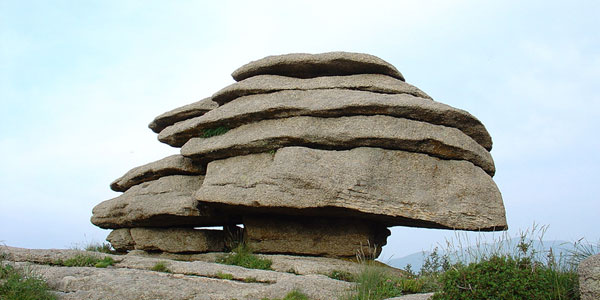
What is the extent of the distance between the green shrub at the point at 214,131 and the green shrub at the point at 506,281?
11699 millimetres

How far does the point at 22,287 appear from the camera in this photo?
402 inches

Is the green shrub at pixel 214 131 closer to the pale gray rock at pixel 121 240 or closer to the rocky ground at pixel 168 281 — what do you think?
the pale gray rock at pixel 121 240

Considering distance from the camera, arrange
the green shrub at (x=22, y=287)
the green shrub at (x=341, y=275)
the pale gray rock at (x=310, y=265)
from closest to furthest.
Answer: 1. the green shrub at (x=22, y=287)
2. the green shrub at (x=341, y=275)
3. the pale gray rock at (x=310, y=265)

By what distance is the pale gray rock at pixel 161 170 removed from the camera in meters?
20.7

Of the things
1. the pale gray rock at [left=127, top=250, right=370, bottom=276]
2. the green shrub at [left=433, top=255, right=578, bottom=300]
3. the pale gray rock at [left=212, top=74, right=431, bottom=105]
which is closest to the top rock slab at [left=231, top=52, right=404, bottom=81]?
the pale gray rock at [left=212, top=74, right=431, bottom=105]

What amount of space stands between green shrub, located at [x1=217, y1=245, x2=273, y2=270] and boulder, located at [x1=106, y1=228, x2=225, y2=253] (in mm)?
1777

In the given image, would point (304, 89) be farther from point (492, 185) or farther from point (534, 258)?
point (534, 258)

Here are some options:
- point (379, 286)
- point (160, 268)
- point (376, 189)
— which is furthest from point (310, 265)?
point (160, 268)

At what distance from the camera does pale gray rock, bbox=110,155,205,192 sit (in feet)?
68.0

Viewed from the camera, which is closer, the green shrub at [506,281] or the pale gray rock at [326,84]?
the green shrub at [506,281]

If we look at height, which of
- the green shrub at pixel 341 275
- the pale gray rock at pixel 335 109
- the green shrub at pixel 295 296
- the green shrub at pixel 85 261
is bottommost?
the green shrub at pixel 295 296

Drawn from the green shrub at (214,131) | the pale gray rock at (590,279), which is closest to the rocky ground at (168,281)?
the pale gray rock at (590,279)

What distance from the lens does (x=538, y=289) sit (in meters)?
9.35

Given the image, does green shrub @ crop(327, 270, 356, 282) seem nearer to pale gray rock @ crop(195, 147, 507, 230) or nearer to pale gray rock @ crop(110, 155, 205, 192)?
pale gray rock @ crop(195, 147, 507, 230)
